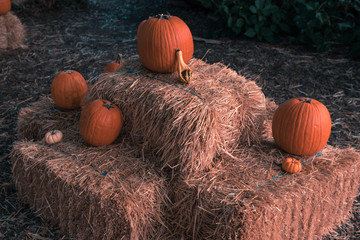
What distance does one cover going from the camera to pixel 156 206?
9.75ft

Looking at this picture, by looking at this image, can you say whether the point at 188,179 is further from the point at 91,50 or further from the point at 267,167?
the point at 91,50

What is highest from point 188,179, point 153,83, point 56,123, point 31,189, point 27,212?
point 153,83

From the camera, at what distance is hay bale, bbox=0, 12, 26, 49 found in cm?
703

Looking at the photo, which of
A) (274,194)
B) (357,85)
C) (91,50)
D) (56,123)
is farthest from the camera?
(91,50)

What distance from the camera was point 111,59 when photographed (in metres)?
6.75

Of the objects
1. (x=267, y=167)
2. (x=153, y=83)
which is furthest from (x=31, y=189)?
(x=267, y=167)

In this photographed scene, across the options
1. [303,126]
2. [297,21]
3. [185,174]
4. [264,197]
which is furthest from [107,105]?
[297,21]

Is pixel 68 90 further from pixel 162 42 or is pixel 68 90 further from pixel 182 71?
pixel 182 71

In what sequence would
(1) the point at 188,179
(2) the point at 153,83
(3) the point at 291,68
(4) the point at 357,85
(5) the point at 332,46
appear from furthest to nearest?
(5) the point at 332,46 → (3) the point at 291,68 → (4) the point at 357,85 → (2) the point at 153,83 → (1) the point at 188,179

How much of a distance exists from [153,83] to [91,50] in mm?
4206

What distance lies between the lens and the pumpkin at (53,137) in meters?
3.45

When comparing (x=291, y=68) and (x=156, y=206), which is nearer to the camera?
(x=156, y=206)

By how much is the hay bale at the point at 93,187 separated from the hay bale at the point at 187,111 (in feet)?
0.81

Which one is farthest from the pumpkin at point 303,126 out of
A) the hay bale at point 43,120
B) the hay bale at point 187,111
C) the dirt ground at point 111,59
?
the hay bale at point 43,120
